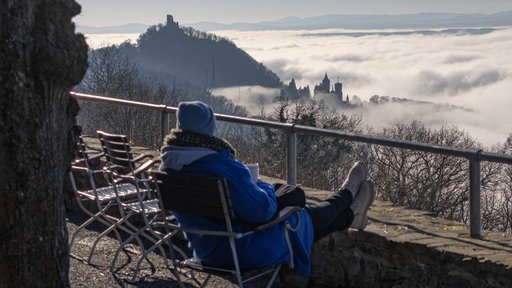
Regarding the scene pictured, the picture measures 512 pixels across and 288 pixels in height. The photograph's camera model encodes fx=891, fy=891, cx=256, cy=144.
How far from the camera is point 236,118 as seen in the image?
7027 mm

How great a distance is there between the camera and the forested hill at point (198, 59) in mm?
Answer: 132500

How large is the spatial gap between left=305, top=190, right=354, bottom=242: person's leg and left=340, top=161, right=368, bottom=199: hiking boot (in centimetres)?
5

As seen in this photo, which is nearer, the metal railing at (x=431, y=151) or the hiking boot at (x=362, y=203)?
the metal railing at (x=431, y=151)

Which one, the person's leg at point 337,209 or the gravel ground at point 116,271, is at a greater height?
the person's leg at point 337,209

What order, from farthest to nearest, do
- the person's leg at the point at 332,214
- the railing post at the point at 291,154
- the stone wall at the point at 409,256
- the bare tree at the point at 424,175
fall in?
the bare tree at the point at 424,175, the railing post at the point at 291,154, the person's leg at the point at 332,214, the stone wall at the point at 409,256

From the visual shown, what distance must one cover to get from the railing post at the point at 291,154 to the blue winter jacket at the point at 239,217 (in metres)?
1.65

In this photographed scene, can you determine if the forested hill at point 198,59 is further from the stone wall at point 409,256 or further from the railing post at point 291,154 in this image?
the stone wall at point 409,256

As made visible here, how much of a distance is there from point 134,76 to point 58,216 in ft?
187

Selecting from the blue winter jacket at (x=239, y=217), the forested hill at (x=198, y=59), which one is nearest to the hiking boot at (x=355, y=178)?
the blue winter jacket at (x=239, y=217)

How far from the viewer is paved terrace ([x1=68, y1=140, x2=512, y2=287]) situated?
16.9 feet

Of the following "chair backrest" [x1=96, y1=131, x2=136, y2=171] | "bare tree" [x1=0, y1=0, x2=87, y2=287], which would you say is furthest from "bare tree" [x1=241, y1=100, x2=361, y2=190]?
"bare tree" [x1=0, y1=0, x2=87, y2=287]

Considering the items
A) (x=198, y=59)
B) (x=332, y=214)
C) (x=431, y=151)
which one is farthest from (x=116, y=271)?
(x=198, y=59)

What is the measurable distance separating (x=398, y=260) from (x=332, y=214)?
55 centimetres

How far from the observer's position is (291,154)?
6680 mm
